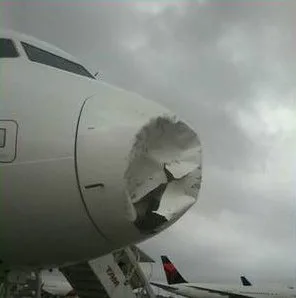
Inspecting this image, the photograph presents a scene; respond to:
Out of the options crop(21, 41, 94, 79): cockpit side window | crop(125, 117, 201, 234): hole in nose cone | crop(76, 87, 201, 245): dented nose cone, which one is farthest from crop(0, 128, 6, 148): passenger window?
crop(21, 41, 94, 79): cockpit side window

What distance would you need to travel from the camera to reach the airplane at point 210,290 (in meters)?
61.2

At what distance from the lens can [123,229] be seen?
16.9 ft

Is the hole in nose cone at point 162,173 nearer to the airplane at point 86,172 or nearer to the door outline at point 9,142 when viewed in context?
the airplane at point 86,172

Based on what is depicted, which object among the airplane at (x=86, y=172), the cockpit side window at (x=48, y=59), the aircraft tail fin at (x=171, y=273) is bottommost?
the aircraft tail fin at (x=171, y=273)

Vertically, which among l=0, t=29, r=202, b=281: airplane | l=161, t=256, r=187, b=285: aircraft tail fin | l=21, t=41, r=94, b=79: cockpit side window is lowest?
l=161, t=256, r=187, b=285: aircraft tail fin

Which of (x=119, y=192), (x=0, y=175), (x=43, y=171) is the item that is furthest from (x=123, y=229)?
(x=0, y=175)

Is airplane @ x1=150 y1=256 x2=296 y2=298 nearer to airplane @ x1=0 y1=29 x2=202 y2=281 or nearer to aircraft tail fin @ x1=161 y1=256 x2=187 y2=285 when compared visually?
aircraft tail fin @ x1=161 y1=256 x2=187 y2=285

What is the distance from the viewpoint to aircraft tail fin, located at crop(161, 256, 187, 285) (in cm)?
7144

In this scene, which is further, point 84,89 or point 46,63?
point 46,63

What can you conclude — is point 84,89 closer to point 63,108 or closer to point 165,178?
point 63,108

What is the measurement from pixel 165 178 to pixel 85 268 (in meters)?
3.49

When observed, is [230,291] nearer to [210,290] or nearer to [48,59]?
[210,290]

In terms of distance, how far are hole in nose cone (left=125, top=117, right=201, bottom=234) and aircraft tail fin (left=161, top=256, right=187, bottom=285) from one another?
67.5 meters

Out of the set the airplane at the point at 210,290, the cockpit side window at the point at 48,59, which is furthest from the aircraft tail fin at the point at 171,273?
the cockpit side window at the point at 48,59
